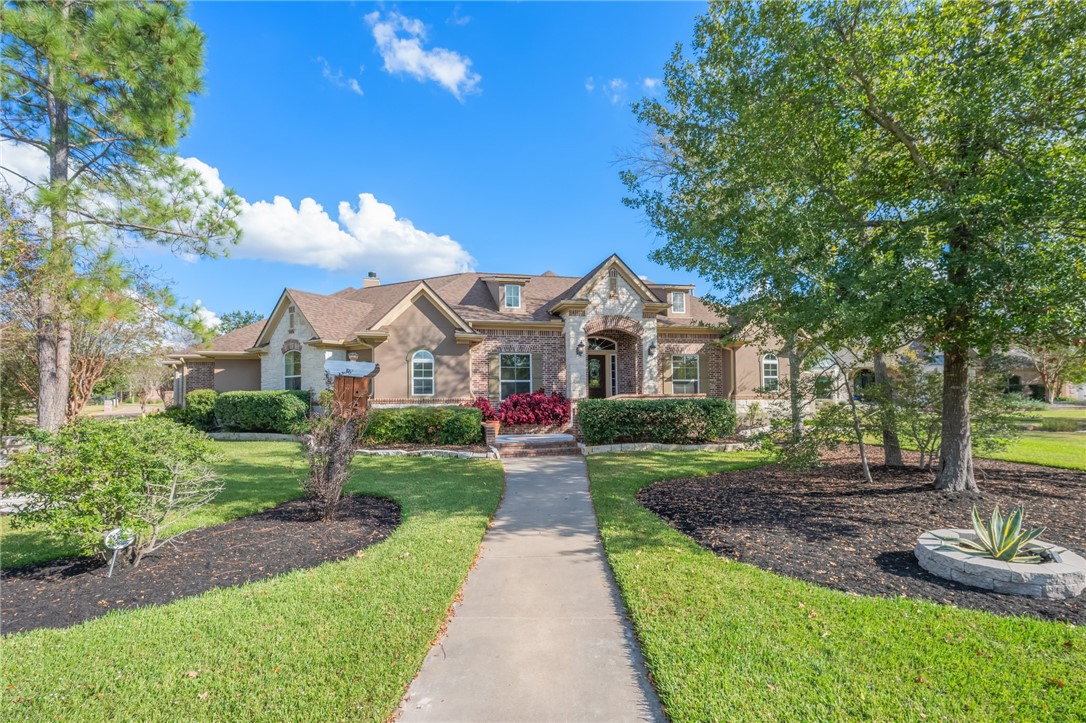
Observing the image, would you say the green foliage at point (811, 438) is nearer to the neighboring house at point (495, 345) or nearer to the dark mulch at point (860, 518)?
the dark mulch at point (860, 518)

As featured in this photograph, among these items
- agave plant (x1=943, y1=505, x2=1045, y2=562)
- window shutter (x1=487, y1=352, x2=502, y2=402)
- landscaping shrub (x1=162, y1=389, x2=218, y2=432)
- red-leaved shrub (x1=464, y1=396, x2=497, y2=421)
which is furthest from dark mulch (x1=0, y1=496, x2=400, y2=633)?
landscaping shrub (x1=162, y1=389, x2=218, y2=432)

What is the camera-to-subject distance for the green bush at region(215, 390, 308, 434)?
634 inches

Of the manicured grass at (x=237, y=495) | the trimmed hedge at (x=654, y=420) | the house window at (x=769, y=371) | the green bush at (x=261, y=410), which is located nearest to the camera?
the manicured grass at (x=237, y=495)

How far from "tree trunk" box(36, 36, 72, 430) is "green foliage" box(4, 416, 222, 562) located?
3465 mm

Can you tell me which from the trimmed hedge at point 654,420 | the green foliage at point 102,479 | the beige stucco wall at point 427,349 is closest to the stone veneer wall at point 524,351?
the beige stucco wall at point 427,349

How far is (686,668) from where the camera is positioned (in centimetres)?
329

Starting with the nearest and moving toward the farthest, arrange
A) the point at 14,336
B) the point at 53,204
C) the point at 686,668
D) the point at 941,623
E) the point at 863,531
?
1. the point at 686,668
2. the point at 941,623
3. the point at 863,531
4. the point at 53,204
5. the point at 14,336

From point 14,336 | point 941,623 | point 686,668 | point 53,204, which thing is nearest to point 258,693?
point 686,668

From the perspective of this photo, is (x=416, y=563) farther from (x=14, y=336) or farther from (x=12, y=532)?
(x=14, y=336)

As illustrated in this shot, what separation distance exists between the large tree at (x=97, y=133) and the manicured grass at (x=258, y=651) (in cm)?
553

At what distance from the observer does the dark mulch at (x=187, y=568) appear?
4.38m

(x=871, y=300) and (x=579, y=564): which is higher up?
(x=871, y=300)

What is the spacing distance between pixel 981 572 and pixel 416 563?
5.60 m

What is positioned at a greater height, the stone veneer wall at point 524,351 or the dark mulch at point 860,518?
the stone veneer wall at point 524,351
